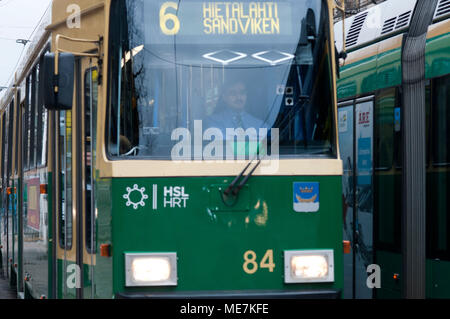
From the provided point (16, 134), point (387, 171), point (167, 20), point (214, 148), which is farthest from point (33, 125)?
point (214, 148)

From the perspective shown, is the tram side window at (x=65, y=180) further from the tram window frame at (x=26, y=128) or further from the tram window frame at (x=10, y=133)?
the tram window frame at (x=10, y=133)

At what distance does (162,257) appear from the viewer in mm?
5742

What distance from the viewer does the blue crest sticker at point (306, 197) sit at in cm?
595

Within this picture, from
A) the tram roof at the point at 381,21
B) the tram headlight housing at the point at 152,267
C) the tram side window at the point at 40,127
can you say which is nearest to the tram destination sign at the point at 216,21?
the tram headlight housing at the point at 152,267

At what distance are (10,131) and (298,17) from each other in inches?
315

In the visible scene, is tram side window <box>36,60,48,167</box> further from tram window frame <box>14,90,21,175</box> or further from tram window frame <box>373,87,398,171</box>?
tram window frame <box>373,87,398,171</box>

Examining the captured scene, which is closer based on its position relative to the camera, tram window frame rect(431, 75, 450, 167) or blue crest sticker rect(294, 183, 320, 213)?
blue crest sticker rect(294, 183, 320, 213)

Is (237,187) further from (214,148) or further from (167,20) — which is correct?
(167,20)

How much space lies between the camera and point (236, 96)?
19.5 feet

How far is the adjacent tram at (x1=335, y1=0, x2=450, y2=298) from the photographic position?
7715 mm

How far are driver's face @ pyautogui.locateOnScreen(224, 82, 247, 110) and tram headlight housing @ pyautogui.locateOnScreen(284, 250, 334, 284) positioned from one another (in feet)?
3.72

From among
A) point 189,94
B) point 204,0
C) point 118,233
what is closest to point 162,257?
point 118,233

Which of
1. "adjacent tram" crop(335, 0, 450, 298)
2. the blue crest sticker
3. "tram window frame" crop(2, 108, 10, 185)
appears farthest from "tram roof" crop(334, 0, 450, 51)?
"tram window frame" crop(2, 108, 10, 185)

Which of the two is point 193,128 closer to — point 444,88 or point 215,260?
point 215,260
